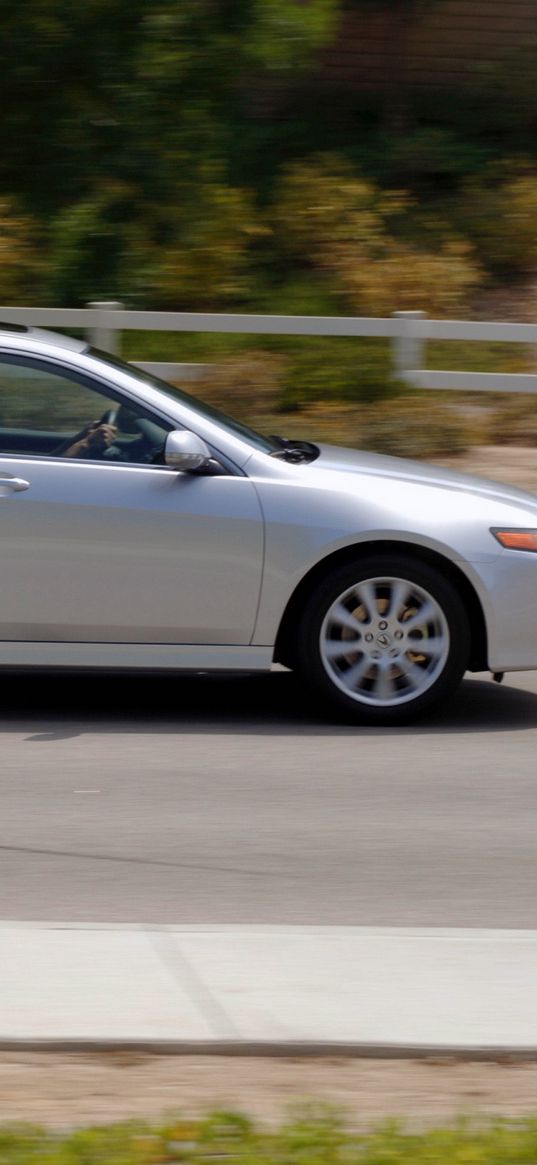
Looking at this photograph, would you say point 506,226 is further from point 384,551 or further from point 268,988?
point 268,988

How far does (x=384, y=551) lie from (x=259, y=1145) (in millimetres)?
3866

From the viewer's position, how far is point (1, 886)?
15.8 feet

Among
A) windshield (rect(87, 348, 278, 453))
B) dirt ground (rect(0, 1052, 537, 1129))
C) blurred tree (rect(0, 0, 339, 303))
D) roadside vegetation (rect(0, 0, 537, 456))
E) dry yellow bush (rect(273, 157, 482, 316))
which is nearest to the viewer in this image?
dirt ground (rect(0, 1052, 537, 1129))

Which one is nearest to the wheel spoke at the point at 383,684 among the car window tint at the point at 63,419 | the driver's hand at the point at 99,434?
the car window tint at the point at 63,419

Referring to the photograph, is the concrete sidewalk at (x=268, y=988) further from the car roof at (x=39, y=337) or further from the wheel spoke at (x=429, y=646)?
the car roof at (x=39, y=337)

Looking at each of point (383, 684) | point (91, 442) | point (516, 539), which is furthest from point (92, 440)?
point (516, 539)

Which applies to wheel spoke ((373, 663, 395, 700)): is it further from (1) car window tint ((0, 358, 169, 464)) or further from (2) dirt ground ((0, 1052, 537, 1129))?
(2) dirt ground ((0, 1052, 537, 1129))

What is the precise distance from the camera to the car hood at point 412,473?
6.84 metres

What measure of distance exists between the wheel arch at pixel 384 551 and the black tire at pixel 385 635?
4 cm

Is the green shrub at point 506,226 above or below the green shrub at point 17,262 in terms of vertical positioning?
above

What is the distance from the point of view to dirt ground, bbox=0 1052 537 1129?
3281 millimetres

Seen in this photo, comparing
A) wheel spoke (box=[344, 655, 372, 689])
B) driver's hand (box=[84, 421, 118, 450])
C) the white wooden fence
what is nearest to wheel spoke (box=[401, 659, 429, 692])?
wheel spoke (box=[344, 655, 372, 689])

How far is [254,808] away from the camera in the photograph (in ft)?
18.4

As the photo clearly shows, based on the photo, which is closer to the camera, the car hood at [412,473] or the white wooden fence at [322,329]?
→ the car hood at [412,473]
